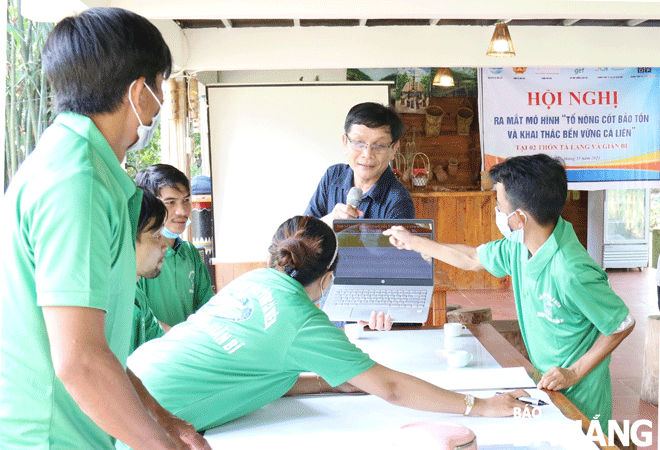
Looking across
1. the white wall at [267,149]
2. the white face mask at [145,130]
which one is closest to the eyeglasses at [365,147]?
the white face mask at [145,130]

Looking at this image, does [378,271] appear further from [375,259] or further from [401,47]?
[401,47]

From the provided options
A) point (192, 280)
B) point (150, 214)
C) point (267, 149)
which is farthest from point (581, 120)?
point (150, 214)

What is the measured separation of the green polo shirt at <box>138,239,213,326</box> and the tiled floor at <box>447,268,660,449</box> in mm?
2374

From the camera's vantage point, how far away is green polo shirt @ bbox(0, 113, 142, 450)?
0.93m

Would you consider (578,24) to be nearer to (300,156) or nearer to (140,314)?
(300,156)

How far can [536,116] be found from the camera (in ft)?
21.4

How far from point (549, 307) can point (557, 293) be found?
0.20ft

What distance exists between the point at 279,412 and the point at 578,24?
545 cm

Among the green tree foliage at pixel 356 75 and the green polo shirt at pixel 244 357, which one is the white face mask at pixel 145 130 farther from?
the green tree foliage at pixel 356 75

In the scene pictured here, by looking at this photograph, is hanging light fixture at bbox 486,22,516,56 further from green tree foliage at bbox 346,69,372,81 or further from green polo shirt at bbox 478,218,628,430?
green polo shirt at bbox 478,218,628,430

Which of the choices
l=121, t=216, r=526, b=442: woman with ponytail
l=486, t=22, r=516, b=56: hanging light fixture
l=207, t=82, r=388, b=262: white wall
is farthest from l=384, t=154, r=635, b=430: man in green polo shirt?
l=207, t=82, r=388, b=262: white wall

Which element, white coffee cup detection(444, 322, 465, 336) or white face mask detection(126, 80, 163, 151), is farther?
white coffee cup detection(444, 322, 465, 336)

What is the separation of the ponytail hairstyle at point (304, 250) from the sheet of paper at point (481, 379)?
1.63ft

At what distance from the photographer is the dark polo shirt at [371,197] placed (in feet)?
9.45
